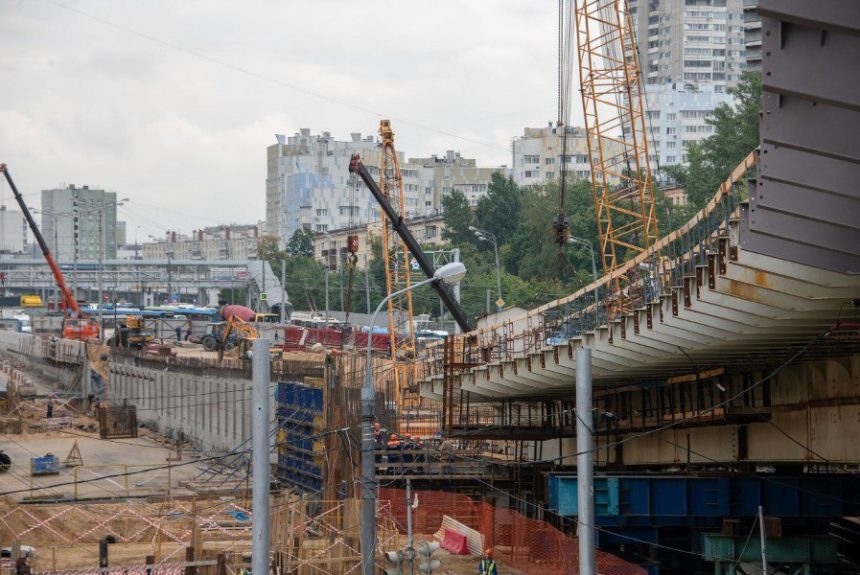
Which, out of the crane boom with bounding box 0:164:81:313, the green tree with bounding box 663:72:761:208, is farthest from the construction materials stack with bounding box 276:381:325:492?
the crane boom with bounding box 0:164:81:313

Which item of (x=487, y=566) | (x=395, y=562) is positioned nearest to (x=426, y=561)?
(x=395, y=562)

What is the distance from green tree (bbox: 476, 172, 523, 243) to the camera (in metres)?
154

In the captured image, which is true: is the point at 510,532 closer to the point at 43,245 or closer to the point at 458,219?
the point at 43,245

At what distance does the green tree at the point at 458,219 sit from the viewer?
15688 centimetres

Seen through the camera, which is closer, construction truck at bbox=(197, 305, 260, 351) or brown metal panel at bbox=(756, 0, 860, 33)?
brown metal panel at bbox=(756, 0, 860, 33)

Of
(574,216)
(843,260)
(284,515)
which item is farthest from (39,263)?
(843,260)

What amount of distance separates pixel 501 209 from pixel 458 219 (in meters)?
5.51

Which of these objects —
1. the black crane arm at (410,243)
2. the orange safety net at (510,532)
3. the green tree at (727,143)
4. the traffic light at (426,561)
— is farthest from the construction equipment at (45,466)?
the green tree at (727,143)

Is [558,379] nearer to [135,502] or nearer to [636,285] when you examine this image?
[636,285]

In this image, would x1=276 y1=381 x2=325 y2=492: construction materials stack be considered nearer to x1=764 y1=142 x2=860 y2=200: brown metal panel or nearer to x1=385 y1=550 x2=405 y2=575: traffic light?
x1=385 y1=550 x2=405 y2=575: traffic light

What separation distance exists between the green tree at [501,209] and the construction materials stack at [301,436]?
102 metres

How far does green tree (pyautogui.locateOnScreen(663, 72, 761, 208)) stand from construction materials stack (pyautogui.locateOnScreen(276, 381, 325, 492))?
187 ft

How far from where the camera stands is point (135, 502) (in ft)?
154

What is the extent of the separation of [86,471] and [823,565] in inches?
1375
